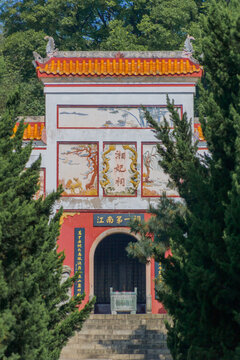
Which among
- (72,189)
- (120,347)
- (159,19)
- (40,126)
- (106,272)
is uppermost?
(159,19)

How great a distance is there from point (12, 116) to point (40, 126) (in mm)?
10894

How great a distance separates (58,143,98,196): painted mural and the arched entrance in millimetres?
3292

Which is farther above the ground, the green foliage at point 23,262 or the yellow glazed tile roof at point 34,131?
the yellow glazed tile roof at point 34,131

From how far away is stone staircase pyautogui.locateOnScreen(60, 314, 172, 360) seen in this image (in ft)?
63.1

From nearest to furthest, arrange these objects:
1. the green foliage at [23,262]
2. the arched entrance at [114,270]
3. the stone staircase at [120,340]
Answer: the green foliage at [23,262]
the stone staircase at [120,340]
the arched entrance at [114,270]

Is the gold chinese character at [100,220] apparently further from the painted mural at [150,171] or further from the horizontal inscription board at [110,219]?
the painted mural at [150,171]

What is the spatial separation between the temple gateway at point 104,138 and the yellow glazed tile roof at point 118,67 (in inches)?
1.1

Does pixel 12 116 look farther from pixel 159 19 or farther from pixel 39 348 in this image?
pixel 159 19

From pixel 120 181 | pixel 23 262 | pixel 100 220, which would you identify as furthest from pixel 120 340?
pixel 23 262

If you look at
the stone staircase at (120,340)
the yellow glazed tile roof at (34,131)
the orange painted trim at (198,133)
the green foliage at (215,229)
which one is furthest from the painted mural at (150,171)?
the green foliage at (215,229)

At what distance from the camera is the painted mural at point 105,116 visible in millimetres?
24156

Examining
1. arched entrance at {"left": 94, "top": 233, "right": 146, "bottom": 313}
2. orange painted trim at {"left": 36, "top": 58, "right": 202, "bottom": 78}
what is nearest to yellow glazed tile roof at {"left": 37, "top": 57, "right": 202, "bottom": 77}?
orange painted trim at {"left": 36, "top": 58, "right": 202, "bottom": 78}

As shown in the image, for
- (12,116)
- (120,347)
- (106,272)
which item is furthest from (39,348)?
(106,272)

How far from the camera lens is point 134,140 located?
24125 millimetres
